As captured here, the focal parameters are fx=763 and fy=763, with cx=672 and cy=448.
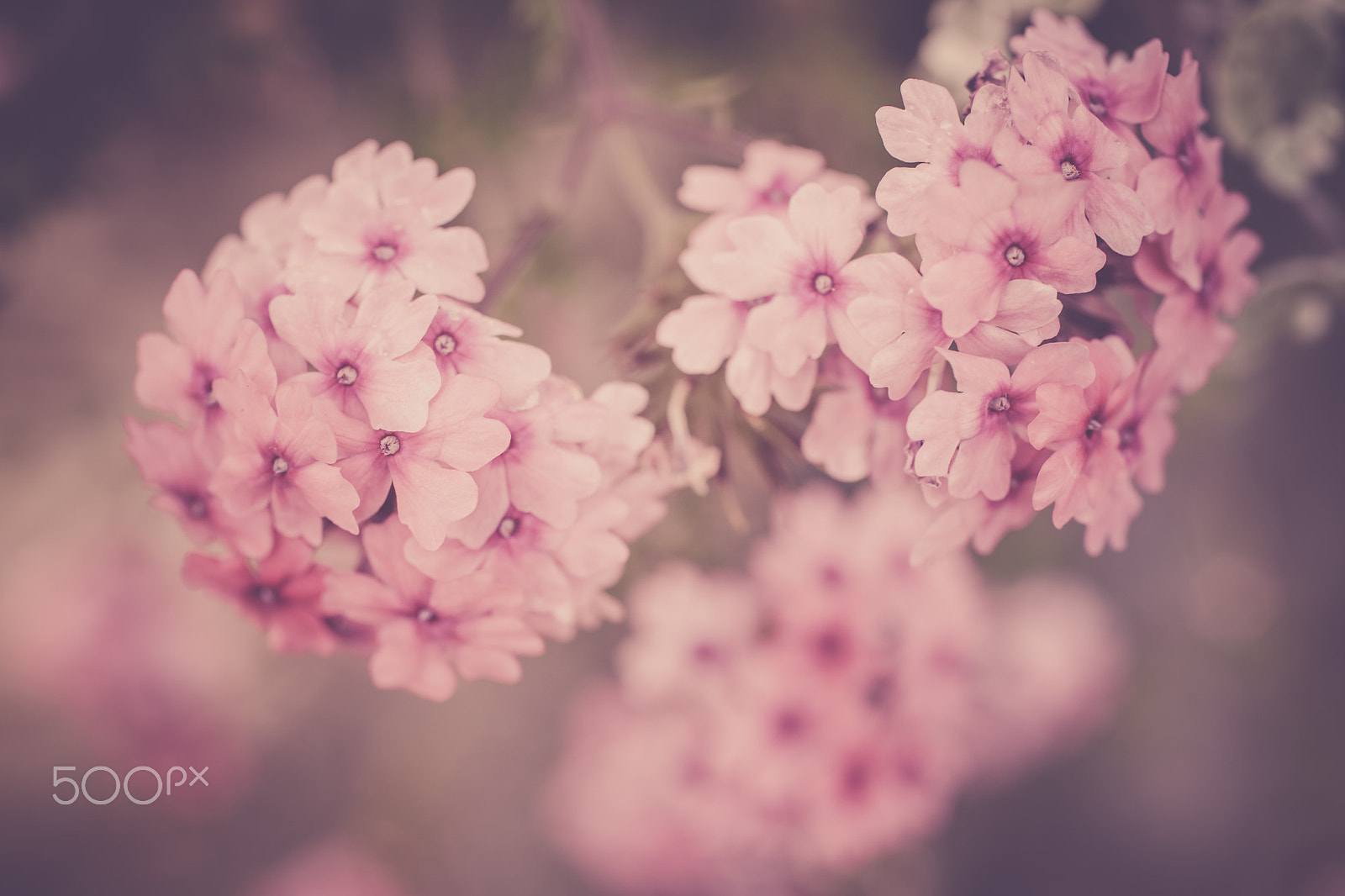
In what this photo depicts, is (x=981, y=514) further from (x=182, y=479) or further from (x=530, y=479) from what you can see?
(x=182, y=479)

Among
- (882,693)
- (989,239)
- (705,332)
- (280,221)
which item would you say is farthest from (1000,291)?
(882,693)

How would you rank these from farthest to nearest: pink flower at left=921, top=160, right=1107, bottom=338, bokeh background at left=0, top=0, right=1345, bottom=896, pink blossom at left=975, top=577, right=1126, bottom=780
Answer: pink blossom at left=975, top=577, right=1126, bottom=780, bokeh background at left=0, top=0, right=1345, bottom=896, pink flower at left=921, top=160, right=1107, bottom=338

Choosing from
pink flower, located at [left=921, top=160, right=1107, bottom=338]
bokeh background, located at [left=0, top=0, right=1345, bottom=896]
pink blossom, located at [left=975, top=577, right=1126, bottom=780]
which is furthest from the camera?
pink blossom, located at [left=975, top=577, right=1126, bottom=780]

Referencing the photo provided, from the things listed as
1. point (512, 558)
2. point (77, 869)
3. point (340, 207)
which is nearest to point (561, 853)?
point (77, 869)

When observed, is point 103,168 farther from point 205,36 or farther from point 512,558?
point 512,558

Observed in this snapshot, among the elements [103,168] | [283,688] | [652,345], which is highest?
[103,168]

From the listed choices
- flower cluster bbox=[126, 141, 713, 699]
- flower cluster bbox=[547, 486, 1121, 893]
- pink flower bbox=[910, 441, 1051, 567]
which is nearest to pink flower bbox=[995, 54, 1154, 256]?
pink flower bbox=[910, 441, 1051, 567]

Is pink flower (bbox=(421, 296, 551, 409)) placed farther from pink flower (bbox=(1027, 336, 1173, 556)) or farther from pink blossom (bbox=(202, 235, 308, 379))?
pink flower (bbox=(1027, 336, 1173, 556))
